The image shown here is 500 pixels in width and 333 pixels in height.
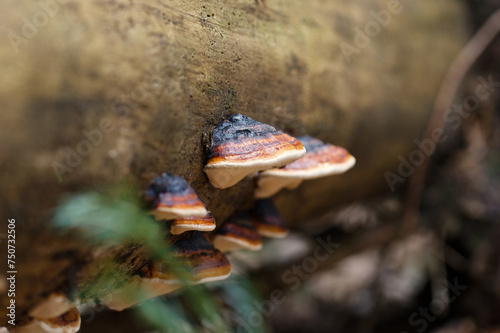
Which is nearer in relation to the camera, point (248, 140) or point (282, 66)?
point (248, 140)

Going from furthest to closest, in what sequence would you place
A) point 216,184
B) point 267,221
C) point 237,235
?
point 267,221 < point 237,235 < point 216,184

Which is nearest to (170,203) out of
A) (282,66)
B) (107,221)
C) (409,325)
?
(107,221)

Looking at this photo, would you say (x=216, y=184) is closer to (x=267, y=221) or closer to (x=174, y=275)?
(x=174, y=275)

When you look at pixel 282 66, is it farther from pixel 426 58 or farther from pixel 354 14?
pixel 426 58

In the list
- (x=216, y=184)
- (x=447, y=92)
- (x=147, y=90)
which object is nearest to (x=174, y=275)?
(x=216, y=184)

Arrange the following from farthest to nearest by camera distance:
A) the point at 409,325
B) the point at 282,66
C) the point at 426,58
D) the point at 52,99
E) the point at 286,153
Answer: the point at 409,325, the point at 426,58, the point at 282,66, the point at 286,153, the point at 52,99

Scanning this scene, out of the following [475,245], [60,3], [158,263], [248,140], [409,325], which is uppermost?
[60,3]

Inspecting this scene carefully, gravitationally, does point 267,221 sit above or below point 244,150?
below

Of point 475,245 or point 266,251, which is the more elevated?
point 475,245
